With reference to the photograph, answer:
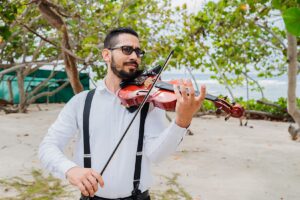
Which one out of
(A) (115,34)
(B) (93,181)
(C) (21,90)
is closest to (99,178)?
(B) (93,181)

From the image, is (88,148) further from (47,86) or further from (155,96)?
(47,86)

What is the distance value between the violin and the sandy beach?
2442mm

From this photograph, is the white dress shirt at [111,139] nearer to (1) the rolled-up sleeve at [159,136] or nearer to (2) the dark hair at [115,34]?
(1) the rolled-up sleeve at [159,136]

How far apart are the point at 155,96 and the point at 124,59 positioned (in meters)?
0.23

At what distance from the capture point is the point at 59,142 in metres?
1.68

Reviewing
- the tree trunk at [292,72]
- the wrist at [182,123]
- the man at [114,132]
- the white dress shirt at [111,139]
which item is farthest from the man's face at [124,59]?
the tree trunk at [292,72]

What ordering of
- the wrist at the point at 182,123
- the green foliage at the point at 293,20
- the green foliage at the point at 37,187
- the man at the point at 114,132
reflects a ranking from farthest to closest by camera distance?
the green foliage at the point at 37,187, the man at the point at 114,132, the wrist at the point at 182,123, the green foliage at the point at 293,20

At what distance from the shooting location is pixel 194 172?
16.7 ft

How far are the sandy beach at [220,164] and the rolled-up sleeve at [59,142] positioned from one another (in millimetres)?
2695

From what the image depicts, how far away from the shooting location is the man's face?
1.71 metres

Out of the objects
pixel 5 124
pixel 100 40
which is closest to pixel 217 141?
pixel 100 40

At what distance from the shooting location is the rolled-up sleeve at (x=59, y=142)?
5.02ft

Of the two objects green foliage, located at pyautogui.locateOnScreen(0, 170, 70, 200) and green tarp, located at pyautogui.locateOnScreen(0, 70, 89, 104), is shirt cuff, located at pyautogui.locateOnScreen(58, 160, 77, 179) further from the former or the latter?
green tarp, located at pyautogui.locateOnScreen(0, 70, 89, 104)

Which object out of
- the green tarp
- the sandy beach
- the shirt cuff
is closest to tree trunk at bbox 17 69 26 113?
the sandy beach
